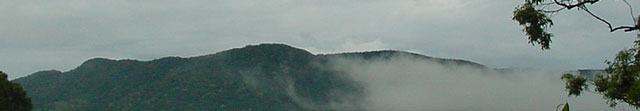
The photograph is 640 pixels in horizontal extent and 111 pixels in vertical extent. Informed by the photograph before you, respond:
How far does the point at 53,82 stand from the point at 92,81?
8633mm

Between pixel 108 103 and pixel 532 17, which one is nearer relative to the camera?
pixel 532 17

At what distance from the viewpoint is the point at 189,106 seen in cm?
15875

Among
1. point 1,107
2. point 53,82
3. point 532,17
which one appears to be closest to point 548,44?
point 532,17

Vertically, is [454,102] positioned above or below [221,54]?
below

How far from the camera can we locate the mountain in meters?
159

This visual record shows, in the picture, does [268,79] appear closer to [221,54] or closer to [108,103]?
[221,54]

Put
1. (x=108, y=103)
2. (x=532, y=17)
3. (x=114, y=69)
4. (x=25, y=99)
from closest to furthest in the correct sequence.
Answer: (x=532, y=17), (x=25, y=99), (x=108, y=103), (x=114, y=69)

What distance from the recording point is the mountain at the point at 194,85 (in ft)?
521

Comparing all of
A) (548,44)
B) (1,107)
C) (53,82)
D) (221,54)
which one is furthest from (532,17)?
(221,54)

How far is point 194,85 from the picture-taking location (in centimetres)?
17125

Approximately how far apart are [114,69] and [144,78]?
1157cm

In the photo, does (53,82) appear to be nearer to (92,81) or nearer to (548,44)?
(92,81)

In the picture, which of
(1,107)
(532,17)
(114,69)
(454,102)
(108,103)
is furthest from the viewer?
(454,102)

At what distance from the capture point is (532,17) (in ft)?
40.2
